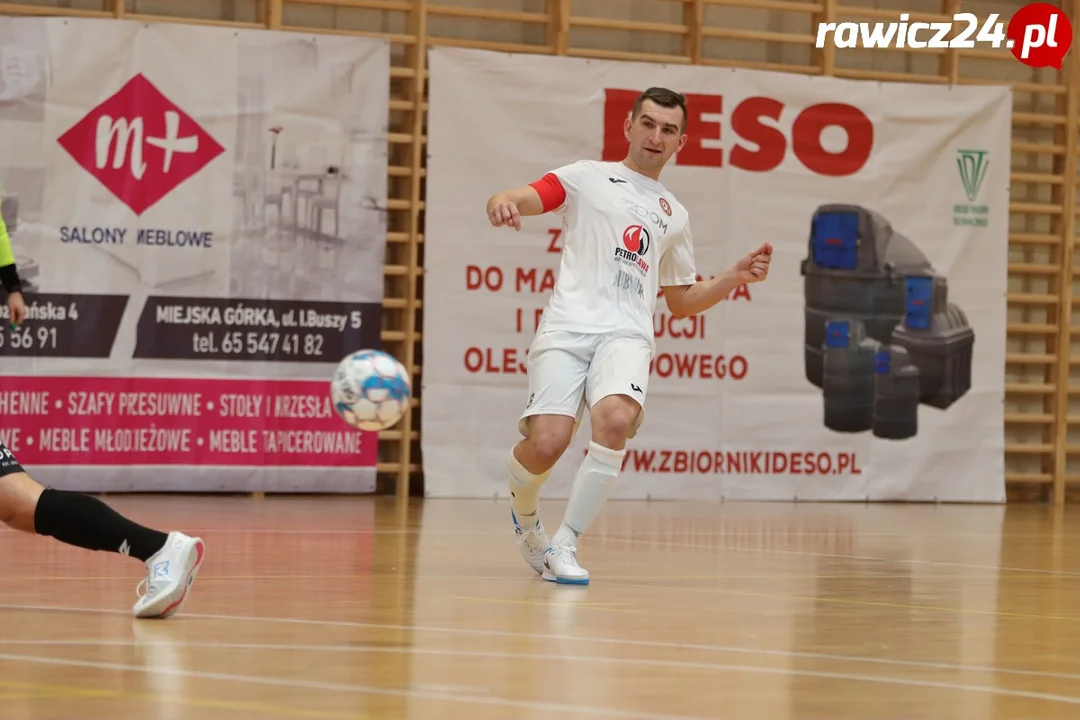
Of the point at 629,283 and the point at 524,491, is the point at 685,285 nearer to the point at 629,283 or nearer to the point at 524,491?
the point at 629,283

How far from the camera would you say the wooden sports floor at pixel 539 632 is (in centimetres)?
274

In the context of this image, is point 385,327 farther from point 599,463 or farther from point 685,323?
point 599,463

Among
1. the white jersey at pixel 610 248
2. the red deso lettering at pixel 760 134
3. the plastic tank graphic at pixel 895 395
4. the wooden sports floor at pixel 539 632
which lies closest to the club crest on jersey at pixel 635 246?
the white jersey at pixel 610 248

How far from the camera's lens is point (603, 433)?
4992mm

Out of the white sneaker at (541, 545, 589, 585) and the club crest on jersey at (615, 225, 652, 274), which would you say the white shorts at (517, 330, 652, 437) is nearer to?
the club crest on jersey at (615, 225, 652, 274)

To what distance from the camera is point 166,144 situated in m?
9.50

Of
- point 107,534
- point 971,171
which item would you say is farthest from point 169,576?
point 971,171

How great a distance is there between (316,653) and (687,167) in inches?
300

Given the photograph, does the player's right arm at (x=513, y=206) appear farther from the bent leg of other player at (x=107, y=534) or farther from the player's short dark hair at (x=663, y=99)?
the bent leg of other player at (x=107, y=534)

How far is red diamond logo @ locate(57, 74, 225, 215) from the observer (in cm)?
937

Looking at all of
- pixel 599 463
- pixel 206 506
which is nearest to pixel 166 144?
pixel 206 506

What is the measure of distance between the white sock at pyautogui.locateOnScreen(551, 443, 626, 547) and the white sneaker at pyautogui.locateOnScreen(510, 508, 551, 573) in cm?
11

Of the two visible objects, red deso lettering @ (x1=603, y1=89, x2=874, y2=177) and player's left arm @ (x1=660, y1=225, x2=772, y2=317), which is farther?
red deso lettering @ (x1=603, y1=89, x2=874, y2=177)

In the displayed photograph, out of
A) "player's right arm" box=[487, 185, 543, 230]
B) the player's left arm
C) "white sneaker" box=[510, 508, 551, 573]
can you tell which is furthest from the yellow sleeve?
the player's left arm
